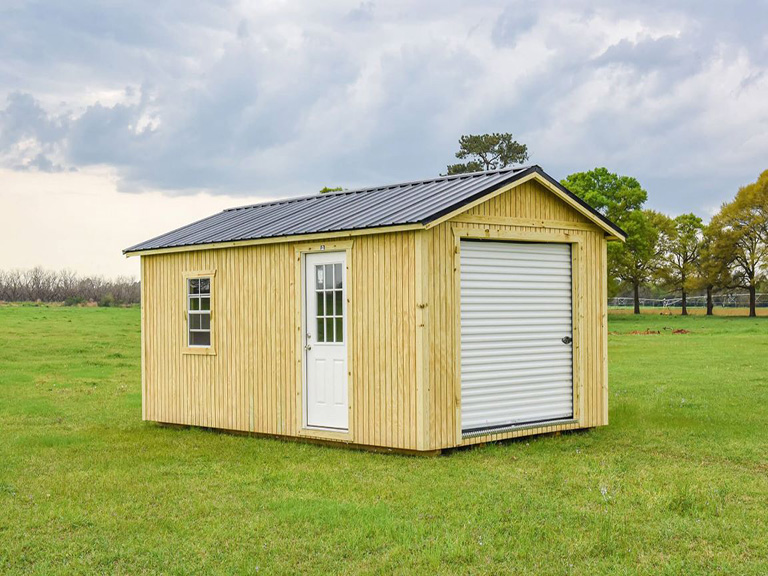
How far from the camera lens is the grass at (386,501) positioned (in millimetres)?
6625

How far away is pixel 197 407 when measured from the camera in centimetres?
1312

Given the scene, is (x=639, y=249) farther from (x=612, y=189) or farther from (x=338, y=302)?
(x=338, y=302)

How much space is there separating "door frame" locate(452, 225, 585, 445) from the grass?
457 millimetres

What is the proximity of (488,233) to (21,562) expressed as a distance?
6.44 metres

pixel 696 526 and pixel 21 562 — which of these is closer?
pixel 21 562

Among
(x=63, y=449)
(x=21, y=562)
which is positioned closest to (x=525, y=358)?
(x=63, y=449)

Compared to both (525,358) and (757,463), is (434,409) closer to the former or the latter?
(525,358)

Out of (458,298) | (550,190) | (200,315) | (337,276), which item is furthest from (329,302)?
(550,190)

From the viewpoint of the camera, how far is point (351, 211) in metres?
12.0

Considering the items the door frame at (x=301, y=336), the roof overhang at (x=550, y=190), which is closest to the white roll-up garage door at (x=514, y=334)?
the roof overhang at (x=550, y=190)

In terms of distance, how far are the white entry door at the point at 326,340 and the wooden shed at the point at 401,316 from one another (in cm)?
2

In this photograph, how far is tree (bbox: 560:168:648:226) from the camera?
178ft

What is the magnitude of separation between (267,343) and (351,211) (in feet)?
6.62

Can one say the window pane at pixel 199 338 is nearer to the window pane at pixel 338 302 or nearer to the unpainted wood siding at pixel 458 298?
the window pane at pixel 338 302
